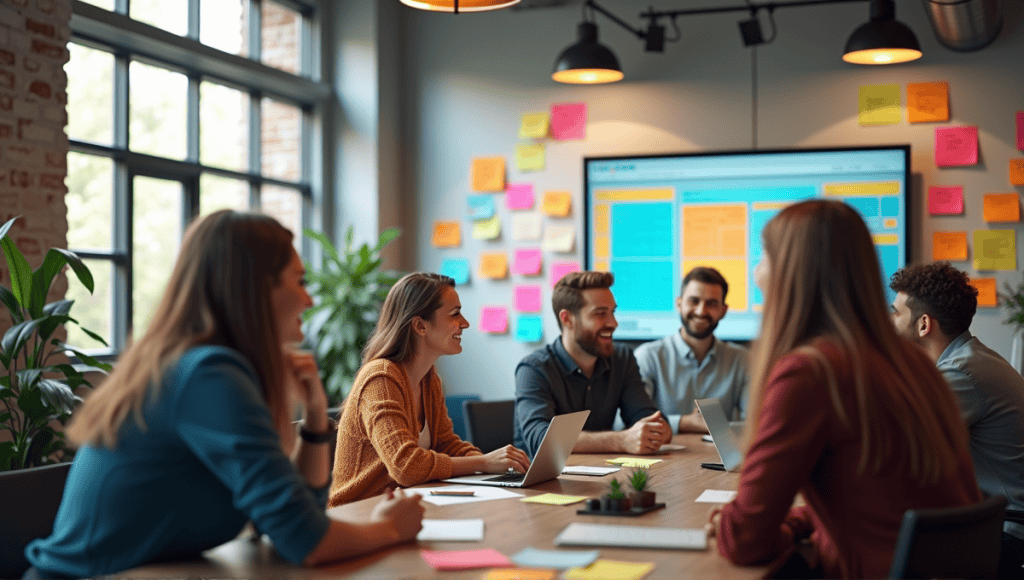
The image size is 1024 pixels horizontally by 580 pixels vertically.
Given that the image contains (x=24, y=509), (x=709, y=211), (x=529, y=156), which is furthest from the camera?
(x=529, y=156)

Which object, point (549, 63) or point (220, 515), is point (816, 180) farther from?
point (220, 515)

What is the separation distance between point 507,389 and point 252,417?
13.8 ft

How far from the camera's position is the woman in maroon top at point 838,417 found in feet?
5.02

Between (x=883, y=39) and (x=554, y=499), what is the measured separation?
3.01 meters

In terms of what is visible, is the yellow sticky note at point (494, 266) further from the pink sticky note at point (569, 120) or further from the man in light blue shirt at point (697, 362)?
the man in light blue shirt at point (697, 362)

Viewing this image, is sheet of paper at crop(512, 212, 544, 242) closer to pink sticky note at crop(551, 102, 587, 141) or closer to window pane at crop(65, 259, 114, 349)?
pink sticky note at crop(551, 102, 587, 141)

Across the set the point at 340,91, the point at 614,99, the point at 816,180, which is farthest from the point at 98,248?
the point at 816,180

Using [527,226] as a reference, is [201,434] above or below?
below

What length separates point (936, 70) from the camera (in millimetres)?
4750

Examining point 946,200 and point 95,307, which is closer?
point 95,307

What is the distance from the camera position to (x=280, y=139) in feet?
18.2

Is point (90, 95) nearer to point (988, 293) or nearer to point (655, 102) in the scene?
point (655, 102)

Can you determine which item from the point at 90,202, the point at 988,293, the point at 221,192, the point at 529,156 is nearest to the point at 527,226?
the point at 529,156

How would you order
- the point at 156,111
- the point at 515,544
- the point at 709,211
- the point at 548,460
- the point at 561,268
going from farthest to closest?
the point at 561,268, the point at 709,211, the point at 156,111, the point at 548,460, the point at 515,544
